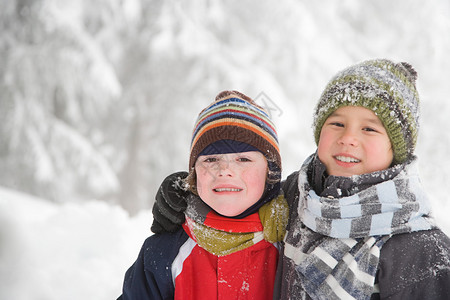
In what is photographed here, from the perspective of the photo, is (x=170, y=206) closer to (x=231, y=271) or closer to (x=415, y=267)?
(x=231, y=271)

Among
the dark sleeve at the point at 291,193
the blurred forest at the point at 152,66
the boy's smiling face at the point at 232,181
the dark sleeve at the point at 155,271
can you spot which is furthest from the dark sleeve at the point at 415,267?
the blurred forest at the point at 152,66

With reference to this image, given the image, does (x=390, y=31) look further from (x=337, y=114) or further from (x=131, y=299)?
(x=131, y=299)

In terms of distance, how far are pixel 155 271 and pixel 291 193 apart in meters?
0.70

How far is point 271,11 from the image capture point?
7211mm

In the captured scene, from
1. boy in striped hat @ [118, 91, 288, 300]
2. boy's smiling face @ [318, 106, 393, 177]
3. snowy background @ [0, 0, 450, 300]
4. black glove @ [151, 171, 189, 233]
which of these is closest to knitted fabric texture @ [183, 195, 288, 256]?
boy in striped hat @ [118, 91, 288, 300]

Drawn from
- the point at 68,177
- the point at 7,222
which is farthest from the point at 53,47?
the point at 7,222

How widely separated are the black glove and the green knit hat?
0.78m

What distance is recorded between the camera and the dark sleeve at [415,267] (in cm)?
126

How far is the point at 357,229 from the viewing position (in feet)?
4.50

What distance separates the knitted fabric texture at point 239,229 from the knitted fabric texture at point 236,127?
0.73 feet

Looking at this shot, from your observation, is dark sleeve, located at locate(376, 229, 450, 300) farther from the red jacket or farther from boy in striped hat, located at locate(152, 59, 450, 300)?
the red jacket

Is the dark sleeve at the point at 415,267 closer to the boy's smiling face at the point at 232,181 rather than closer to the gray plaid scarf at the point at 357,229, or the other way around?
the gray plaid scarf at the point at 357,229

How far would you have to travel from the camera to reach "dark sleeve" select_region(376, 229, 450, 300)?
1257 mm

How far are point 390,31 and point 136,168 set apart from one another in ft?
18.2
